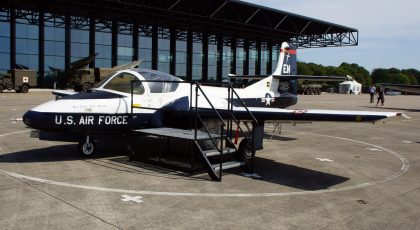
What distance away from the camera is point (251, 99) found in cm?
1531

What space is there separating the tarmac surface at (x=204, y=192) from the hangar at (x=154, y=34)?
39.4m

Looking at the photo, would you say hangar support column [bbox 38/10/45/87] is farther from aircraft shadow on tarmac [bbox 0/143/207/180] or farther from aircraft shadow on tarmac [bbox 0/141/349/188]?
aircraft shadow on tarmac [bbox 0/141/349/188]

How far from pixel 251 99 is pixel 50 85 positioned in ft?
151

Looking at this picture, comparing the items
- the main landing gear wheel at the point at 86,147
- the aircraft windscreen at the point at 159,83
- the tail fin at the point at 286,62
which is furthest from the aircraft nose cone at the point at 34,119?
the tail fin at the point at 286,62

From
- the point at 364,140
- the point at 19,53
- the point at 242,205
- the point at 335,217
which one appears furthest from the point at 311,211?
the point at 19,53

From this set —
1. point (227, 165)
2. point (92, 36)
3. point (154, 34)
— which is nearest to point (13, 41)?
point (92, 36)

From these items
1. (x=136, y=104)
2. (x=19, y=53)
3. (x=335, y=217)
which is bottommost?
(x=335, y=217)

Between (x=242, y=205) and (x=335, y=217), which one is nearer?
(x=335, y=217)

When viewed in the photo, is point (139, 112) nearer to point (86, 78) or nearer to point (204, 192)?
point (204, 192)

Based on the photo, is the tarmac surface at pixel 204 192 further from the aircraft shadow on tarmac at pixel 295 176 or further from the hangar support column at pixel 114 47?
the hangar support column at pixel 114 47

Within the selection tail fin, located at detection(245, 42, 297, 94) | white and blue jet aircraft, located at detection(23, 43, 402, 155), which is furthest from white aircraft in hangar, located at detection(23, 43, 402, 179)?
tail fin, located at detection(245, 42, 297, 94)

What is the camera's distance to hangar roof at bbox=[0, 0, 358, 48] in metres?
49.5

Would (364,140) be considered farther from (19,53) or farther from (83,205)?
(19,53)

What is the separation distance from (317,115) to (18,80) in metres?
40.3
